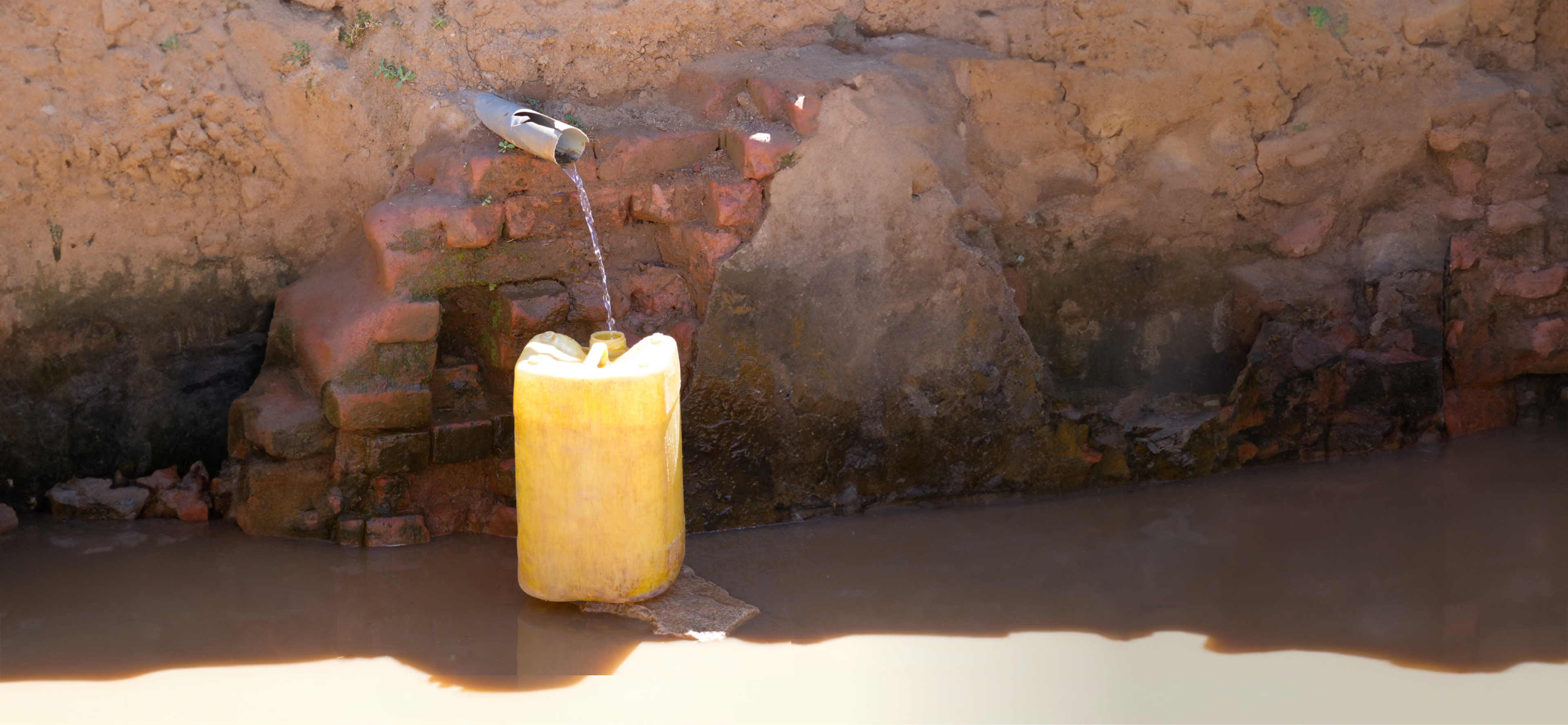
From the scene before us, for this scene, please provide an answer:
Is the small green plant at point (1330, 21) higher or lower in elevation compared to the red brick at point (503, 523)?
higher

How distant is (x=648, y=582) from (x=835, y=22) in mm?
1905

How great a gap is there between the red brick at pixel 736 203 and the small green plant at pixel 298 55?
49.1 inches

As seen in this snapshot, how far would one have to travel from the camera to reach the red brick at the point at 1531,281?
4.27m

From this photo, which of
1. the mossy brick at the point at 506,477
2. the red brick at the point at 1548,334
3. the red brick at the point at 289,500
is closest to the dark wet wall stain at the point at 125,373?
the red brick at the point at 289,500

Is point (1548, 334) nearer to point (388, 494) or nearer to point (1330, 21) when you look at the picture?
point (1330, 21)

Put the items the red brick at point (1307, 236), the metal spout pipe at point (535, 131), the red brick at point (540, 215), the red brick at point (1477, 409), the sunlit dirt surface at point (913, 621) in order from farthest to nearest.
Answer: the red brick at point (1477, 409), the red brick at point (1307, 236), the red brick at point (540, 215), the metal spout pipe at point (535, 131), the sunlit dirt surface at point (913, 621)

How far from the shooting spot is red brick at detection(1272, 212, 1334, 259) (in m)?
4.24

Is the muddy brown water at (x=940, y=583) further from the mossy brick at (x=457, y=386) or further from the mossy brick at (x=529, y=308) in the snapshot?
the mossy brick at (x=529, y=308)

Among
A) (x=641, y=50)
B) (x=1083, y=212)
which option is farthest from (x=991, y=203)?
(x=641, y=50)

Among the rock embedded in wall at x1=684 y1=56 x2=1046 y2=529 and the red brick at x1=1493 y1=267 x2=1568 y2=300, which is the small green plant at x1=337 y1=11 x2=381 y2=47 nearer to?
the rock embedded in wall at x1=684 y1=56 x2=1046 y2=529

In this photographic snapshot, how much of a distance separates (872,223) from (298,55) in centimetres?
174

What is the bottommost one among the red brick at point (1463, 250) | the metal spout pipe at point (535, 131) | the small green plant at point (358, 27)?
the red brick at point (1463, 250)

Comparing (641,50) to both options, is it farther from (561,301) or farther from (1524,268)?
(1524,268)

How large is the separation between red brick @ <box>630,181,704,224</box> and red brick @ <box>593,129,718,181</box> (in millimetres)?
66
